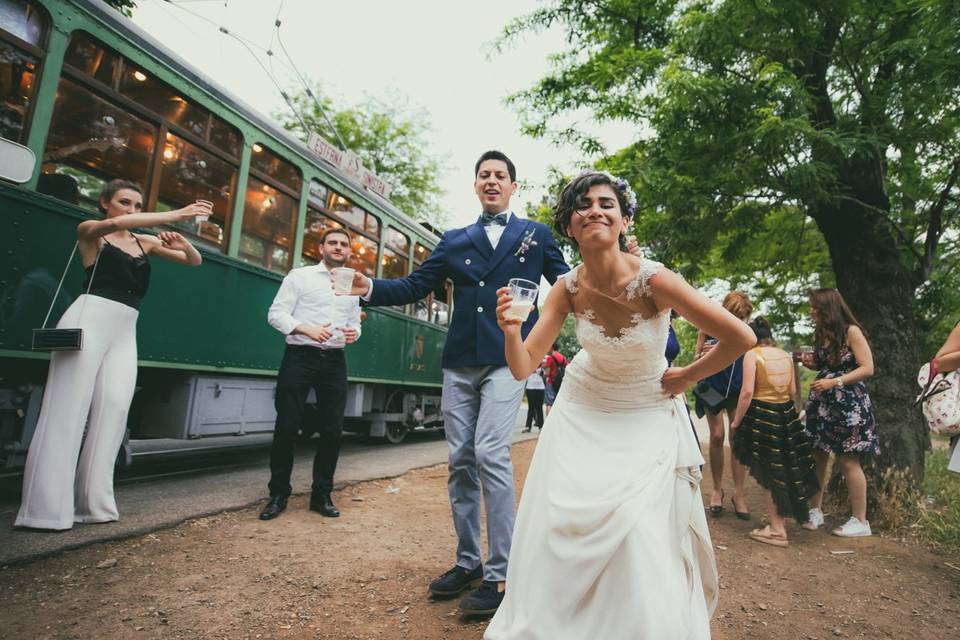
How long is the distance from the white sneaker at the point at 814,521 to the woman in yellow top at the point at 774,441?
307 millimetres

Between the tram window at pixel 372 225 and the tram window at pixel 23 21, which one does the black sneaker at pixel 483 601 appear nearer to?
the tram window at pixel 23 21

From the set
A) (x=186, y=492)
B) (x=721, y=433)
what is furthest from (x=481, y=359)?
(x=721, y=433)

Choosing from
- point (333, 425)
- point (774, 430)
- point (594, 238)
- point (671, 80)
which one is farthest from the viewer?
point (671, 80)

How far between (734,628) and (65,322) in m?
4.05

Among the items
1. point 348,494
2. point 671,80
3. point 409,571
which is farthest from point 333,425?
point 671,80

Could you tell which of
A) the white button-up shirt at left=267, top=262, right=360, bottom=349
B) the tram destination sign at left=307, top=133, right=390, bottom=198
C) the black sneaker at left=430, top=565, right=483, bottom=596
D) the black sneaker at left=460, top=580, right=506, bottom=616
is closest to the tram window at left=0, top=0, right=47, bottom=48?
the white button-up shirt at left=267, top=262, right=360, bottom=349

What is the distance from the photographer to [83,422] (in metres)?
3.15

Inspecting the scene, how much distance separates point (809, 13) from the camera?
16.1 ft

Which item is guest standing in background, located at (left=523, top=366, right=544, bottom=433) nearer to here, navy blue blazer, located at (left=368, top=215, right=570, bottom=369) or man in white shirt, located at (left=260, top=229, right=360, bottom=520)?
man in white shirt, located at (left=260, top=229, right=360, bottom=520)

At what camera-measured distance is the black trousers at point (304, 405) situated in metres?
3.88

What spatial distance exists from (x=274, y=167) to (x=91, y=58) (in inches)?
79.4

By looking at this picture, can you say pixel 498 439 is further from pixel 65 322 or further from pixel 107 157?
pixel 107 157

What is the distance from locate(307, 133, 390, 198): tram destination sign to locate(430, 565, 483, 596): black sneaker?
5273mm

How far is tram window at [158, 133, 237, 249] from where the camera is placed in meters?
4.62
